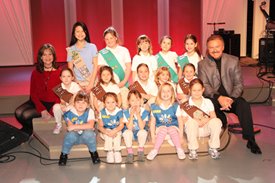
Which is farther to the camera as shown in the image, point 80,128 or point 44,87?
point 44,87

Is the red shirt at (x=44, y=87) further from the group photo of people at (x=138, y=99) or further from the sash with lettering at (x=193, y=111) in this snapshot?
the sash with lettering at (x=193, y=111)

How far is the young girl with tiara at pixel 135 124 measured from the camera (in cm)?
414

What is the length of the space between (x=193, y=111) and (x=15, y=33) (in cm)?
585

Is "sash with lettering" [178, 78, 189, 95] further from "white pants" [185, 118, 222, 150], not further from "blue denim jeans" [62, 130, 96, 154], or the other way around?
"blue denim jeans" [62, 130, 96, 154]

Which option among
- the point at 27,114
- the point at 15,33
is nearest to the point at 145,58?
the point at 27,114

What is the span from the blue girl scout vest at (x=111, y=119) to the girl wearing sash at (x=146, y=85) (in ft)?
1.37

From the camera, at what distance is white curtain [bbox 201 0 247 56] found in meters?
9.16

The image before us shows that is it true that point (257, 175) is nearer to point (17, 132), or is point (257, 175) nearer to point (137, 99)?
point (137, 99)

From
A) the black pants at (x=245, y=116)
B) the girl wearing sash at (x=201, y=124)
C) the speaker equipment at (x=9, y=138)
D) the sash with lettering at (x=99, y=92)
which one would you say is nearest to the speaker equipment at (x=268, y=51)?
the black pants at (x=245, y=116)

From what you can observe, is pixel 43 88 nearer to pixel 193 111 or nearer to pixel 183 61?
pixel 183 61

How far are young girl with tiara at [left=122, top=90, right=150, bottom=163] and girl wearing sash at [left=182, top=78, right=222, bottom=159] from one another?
435 mm

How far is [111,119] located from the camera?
4.18 meters

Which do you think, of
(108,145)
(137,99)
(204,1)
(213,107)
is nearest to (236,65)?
(213,107)

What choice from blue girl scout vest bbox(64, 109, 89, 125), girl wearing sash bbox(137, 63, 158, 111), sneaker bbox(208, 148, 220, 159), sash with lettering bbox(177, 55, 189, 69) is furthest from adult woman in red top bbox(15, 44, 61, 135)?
sneaker bbox(208, 148, 220, 159)
